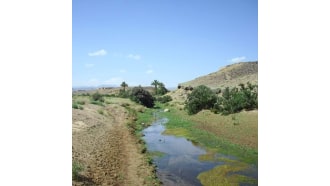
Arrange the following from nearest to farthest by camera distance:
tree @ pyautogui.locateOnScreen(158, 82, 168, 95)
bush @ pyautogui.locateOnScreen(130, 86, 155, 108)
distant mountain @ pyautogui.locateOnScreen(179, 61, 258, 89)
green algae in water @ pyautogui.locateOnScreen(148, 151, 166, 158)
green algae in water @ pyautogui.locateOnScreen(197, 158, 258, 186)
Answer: green algae in water @ pyautogui.locateOnScreen(197, 158, 258, 186), green algae in water @ pyautogui.locateOnScreen(148, 151, 166, 158), bush @ pyautogui.locateOnScreen(130, 86, 155, 108), distant mountain @ pyautogui.locateOnScreen(179, 61, 258, 89), tree @ pyautogui.locateOnScreen(158, 82, 168, 95)

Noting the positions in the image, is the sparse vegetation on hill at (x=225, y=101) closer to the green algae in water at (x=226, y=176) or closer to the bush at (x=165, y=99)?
the green algae in water at (x=226, y=176)

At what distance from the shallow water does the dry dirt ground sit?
0.47 m

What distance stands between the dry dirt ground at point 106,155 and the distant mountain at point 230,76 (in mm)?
19912

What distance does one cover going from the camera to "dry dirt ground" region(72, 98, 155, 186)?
7715 mm

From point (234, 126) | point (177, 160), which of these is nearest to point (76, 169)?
point (177, 160)

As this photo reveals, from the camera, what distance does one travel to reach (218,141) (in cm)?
1191

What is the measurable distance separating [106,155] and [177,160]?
2.14 metres

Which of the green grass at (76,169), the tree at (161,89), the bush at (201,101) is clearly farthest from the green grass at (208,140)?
the tree at (161,89)

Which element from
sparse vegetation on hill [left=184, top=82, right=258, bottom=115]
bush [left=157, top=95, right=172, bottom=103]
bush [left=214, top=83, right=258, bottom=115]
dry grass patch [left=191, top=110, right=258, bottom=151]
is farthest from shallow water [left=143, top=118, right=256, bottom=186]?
bush [left=157, top=95, right=172, bottom=103]

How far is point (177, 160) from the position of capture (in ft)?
33.6

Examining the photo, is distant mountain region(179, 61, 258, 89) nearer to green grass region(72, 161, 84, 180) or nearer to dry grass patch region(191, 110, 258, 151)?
dry grass patch region(191, 110, 258, 151)

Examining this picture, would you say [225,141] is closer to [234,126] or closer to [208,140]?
[208,140]
